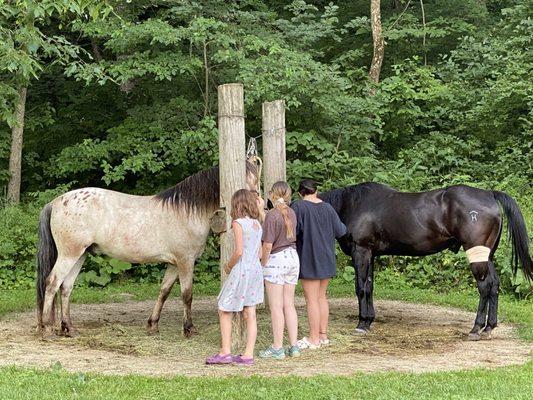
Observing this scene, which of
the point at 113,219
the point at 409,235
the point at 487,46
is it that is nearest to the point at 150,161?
the point at 113,219

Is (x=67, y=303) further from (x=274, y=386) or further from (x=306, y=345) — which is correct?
(x=274, y=386)

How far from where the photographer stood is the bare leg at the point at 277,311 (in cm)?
702

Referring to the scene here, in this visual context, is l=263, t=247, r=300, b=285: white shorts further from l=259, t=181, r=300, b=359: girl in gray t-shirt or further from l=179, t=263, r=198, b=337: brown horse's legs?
l=179, t=263, r=198, b=337: brown horse's legs

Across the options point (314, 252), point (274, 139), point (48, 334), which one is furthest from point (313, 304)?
point (48, 334)

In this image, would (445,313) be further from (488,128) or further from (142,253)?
(488,128)

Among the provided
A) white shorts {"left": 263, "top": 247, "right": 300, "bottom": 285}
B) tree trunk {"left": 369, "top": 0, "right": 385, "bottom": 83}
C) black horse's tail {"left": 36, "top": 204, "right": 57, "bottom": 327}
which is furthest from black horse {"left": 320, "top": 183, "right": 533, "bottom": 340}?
tree trunk {"left": 369, "top": 0, "right": 385, "bottom": 83}

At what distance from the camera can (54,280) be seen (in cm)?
827

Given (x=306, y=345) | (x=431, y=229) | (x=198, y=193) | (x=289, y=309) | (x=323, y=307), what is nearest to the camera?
(x=289, y=309)

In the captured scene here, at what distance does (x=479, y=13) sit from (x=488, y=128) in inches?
131

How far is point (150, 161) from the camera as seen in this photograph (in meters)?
12.9

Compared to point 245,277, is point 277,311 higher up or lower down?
lower down

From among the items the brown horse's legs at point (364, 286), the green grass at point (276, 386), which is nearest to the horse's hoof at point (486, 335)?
the brown horse's legs at point (364, 286)

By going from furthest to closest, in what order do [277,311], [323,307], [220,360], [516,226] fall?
1. [516,226]
2. [323,307]
3. [277,311]
4. [220,360]

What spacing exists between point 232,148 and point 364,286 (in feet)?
8.39
